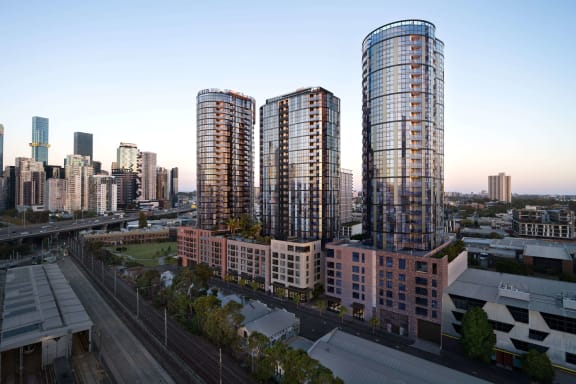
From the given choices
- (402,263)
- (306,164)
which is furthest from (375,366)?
(306,164)

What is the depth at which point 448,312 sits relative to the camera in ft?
203

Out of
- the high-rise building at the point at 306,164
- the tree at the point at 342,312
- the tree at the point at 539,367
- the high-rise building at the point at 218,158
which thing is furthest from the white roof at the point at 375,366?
the high-rise building at the point at 218,158

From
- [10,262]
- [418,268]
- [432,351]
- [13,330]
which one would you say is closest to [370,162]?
[418,268]

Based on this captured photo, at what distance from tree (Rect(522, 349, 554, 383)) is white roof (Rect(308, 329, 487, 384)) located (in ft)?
37.9

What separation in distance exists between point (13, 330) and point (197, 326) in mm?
33618

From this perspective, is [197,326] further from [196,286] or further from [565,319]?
[565,319]

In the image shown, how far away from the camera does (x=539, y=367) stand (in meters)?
45.1

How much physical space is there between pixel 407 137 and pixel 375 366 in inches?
2224

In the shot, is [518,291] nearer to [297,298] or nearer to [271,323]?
[271,323]

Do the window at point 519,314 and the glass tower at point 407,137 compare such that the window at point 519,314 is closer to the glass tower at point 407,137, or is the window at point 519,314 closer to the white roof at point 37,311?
the glass tower at point 407,137

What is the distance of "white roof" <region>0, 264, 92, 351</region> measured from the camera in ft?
170

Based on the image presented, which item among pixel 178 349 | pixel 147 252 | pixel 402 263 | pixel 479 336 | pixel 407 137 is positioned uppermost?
pixel 407 137

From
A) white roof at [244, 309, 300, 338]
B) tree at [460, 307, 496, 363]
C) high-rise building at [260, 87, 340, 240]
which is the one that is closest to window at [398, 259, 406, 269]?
tree at [460, 307, 496, 363]

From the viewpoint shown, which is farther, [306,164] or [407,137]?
[306,164]
